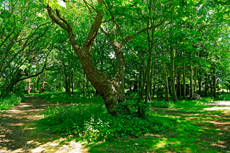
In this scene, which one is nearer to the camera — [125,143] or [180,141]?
[125,143]

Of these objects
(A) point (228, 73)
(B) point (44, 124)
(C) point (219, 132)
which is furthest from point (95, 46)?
(A) point (228, 73)

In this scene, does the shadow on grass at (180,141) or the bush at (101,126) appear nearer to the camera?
the shadow on grass at (180,141)

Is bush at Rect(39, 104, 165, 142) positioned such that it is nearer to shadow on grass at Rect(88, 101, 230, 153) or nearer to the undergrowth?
the undergrowth

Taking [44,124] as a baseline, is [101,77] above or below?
above

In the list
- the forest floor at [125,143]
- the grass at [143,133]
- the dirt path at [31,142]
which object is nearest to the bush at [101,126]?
the grass at [143,133]

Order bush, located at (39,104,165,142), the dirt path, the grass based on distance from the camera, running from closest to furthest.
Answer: the dirt path, the grass, bush, located at (39,104,165,142)

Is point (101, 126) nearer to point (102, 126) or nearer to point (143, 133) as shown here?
point (102, 126)

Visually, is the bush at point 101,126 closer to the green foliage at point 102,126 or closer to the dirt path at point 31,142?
the green foliage at point 102,126

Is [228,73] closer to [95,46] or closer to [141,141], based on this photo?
[95,46]

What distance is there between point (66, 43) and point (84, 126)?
1298 cm

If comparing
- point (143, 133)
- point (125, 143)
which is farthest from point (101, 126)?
point (143, 133)

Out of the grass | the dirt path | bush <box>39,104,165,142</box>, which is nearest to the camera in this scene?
the dirt path

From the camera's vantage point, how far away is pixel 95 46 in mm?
17250

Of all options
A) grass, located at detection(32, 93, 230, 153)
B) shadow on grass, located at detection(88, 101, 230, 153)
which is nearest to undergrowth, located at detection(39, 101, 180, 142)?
grass, located at detection(32, 93, 230, 153)
